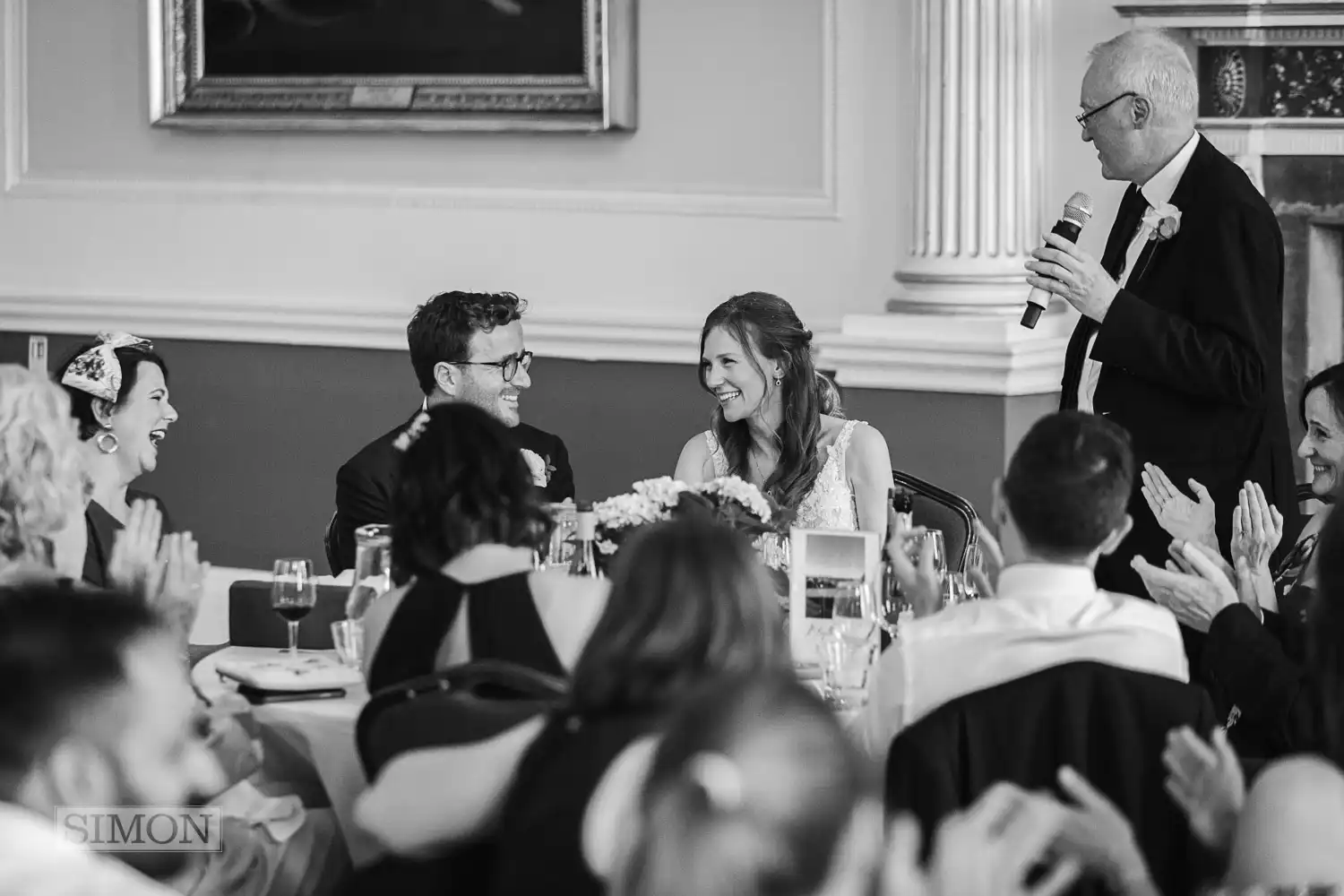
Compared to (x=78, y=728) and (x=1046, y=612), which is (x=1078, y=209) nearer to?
(x=1046, y=612)

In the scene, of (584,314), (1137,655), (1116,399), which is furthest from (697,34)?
(1137,655)

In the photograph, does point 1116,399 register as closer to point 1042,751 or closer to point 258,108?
point 1042,751

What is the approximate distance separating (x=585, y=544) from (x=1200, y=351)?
1361 millimetres

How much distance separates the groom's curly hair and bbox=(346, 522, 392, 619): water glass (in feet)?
4.00

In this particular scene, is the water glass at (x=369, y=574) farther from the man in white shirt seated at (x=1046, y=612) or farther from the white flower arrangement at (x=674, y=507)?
the man in white shirt seated at (x=1046, y=612)

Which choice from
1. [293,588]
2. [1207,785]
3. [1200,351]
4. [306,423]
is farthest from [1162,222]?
[306,423]

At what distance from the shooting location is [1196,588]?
2.90 meters

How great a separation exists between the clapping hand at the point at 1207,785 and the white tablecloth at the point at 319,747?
3.76 feet

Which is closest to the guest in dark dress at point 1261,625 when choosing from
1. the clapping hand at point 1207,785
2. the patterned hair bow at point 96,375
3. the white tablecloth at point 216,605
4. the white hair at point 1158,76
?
the clapping hand at point 1207,785

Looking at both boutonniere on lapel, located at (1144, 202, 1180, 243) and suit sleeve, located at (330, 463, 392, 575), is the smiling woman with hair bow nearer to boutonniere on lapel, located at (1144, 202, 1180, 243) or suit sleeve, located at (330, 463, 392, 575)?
suit sleeve, located at (330, 463, 392, 575)

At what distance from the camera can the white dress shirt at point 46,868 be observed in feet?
4.98

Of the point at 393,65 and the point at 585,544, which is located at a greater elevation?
the point at 393,65

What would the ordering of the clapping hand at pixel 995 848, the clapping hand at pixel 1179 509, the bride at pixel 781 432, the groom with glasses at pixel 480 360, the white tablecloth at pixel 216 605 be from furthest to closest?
the white tablecloth at pixel 216 605 → the groom with glasses at pixel 480 360 → the bride at pixel 781 432 → the clapping hand at pixel 1179 509 → the clapping hand at pixel 995 848

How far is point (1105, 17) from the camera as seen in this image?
16.5 feet
